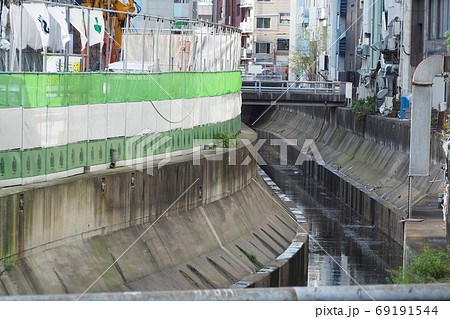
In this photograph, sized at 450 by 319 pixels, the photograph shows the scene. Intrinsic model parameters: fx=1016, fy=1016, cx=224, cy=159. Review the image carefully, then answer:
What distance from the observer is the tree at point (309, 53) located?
100 meters

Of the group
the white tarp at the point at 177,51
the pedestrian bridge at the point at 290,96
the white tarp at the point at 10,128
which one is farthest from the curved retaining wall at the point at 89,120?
the pedestrian bridge at the point at 290,96

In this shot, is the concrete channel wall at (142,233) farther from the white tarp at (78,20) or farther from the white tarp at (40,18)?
the white tarp at (78,20)

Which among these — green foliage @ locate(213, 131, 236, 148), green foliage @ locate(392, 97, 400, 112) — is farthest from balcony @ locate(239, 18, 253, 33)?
green foliage @ locate(213, 131, 236, 148)

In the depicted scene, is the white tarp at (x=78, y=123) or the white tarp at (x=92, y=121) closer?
the white tarp at (x=92, y=121)

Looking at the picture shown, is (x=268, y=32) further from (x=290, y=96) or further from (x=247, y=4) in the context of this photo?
(x=290, y=96)

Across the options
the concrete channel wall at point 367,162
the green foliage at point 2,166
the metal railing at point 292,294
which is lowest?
the concrete channel wall at point 367,162

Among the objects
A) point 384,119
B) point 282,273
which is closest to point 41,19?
point 282,273

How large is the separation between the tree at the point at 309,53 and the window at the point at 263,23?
22923mm

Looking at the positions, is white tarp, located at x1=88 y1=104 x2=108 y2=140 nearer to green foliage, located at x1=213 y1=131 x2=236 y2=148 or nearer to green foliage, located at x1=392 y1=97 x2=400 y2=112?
green foliage, located at x1=213 y1=131 x2=236 y2=148

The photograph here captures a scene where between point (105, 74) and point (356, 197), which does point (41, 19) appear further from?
point (356, 197)

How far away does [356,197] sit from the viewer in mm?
45969

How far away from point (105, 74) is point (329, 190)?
33.6m

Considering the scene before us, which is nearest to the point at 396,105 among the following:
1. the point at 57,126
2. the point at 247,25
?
the point at 57,126

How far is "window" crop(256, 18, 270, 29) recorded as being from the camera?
130250 millimetres
